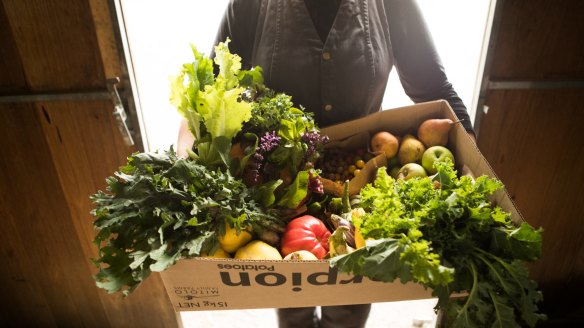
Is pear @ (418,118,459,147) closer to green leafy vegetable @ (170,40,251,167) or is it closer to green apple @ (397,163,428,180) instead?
green apple @ (397,163,428,180)

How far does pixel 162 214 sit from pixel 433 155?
0.68 meters

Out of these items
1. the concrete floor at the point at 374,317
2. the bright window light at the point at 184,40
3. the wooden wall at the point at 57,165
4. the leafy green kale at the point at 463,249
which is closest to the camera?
the leafy green kale at the point at 463,249

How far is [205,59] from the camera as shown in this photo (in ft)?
3.14

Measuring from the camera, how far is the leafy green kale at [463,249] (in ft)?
2.43

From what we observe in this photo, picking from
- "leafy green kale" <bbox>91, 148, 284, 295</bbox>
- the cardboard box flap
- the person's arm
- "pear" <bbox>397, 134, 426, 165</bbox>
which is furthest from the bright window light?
the cardboard box flap

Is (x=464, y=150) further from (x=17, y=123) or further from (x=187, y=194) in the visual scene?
(x=17, y=123)

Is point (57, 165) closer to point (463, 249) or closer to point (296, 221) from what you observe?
point (296, 221)

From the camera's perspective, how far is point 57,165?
1.40 m

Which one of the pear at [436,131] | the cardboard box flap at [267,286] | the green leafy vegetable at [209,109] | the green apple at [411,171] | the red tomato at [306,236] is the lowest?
the cardboard box flap at [267,286]

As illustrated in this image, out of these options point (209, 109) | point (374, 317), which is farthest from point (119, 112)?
point (374, 317)

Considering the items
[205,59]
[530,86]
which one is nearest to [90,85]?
[205,59]

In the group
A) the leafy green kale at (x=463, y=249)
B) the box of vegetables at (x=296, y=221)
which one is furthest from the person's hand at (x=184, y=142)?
the leafy green kale at (x=463, y=249)

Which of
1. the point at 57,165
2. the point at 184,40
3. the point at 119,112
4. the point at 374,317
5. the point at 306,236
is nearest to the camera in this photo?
the point at 306,236

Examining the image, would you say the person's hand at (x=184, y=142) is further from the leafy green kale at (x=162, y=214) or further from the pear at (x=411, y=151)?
the pear at (x=411, y=151)
